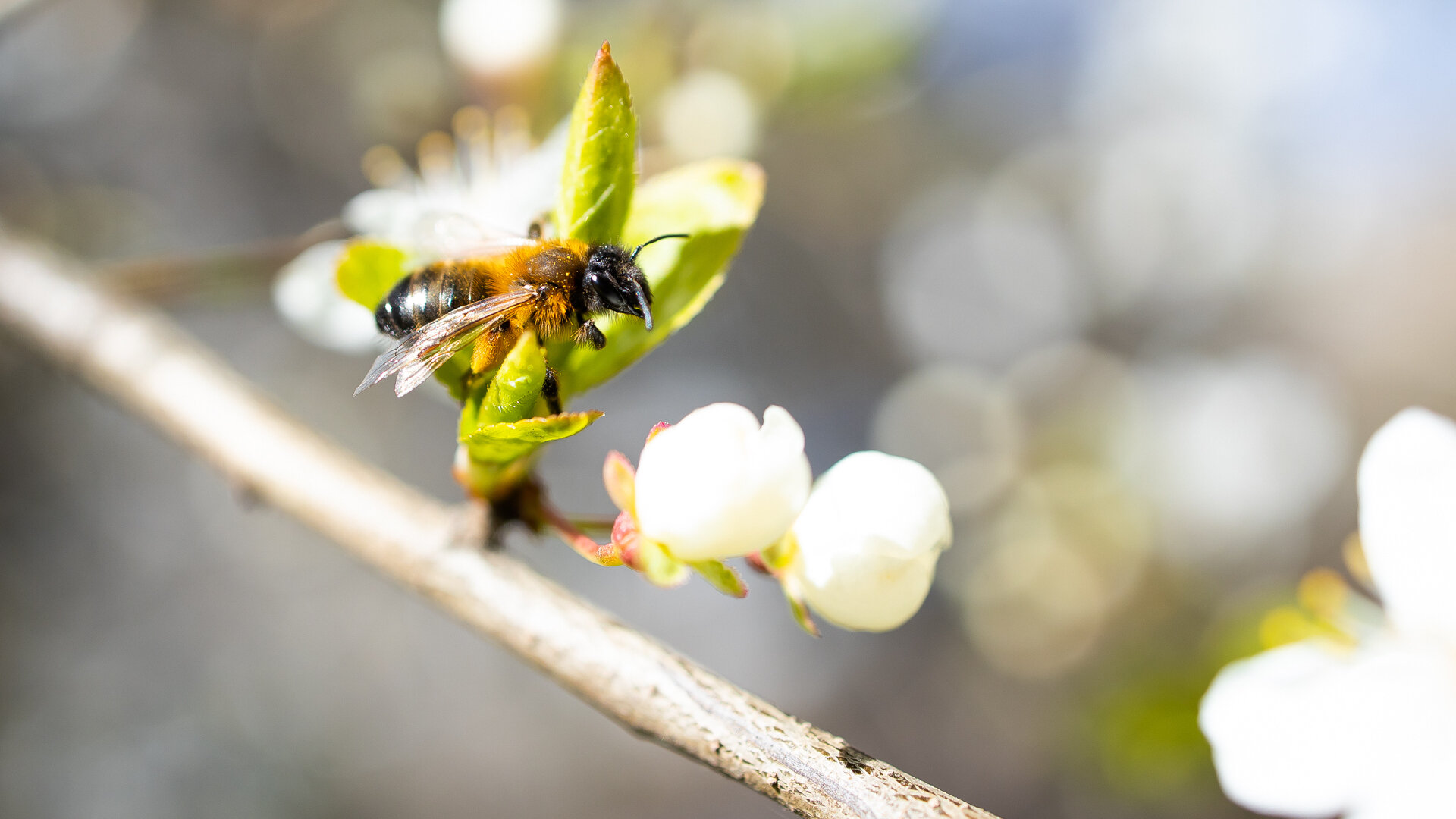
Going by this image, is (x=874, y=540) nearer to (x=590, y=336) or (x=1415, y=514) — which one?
(x=590, y=336)

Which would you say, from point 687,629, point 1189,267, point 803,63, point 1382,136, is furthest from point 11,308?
point 1382,136

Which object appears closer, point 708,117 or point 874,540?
point 874,540

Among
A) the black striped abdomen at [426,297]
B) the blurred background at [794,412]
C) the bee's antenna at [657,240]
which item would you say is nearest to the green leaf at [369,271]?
the black striped abdomen at [426,297]

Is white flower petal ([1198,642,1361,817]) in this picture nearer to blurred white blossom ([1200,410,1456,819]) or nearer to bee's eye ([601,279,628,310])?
blurred white blossom ([1200,410,1456,819])

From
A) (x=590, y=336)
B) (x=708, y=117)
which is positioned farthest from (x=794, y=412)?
(x=590, y=336)

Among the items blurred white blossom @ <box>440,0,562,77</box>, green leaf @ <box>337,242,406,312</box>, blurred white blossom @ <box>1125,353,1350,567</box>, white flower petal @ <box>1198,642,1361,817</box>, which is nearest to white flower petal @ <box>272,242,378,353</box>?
green leaf @ <box>337,242,406,312</box>

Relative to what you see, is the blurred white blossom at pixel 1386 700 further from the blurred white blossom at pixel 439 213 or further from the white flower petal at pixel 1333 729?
the blurred white blossom at pixel 439 213
